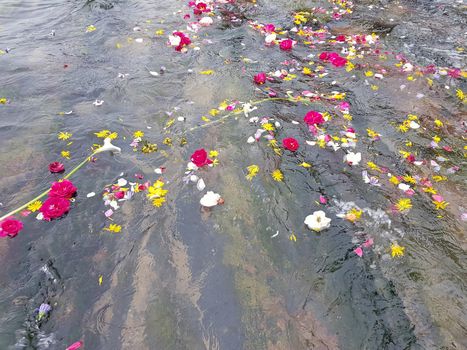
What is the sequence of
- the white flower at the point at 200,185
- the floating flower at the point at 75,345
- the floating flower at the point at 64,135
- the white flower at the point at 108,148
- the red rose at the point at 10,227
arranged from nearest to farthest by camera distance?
the floating flower at the point at 75,345
the red rose at the point at 10,227
the white flower at the point at 200,185
the white flower at the point at 108,148
the floating flower at the point at 64,135

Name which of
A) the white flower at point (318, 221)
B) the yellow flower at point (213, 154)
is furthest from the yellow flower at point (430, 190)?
the yellow flower at point (213, 154)

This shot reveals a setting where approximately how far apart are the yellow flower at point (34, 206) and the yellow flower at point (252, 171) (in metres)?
3.00

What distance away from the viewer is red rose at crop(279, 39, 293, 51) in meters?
8.05

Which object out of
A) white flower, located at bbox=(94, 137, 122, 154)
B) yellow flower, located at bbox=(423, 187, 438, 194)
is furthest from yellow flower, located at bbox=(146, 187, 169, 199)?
yellow flower, located at bbox=(423, 187, 438, 194)

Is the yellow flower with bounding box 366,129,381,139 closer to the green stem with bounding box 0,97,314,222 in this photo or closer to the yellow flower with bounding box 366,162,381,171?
the yellow flower with bounding box 366,162,381,171

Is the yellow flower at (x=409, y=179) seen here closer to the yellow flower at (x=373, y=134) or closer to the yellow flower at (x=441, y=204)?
the yellow flower at (x=441, y=204)

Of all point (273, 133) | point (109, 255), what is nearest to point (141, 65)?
point (273, 133)

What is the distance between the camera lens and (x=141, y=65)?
7.55m

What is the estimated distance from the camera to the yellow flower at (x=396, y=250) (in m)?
4.21

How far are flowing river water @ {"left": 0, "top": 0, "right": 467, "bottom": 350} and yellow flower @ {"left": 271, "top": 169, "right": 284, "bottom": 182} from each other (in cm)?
8

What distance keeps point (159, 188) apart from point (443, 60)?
7.36 metres

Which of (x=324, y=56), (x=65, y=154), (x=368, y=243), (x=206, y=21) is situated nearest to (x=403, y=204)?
(x=368, y=243)

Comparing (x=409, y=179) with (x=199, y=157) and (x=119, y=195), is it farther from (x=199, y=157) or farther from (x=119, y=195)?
(x=119, y=195)

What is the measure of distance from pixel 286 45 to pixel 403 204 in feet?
16.2
